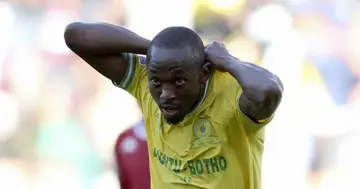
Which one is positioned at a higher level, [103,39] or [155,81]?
[103,39]

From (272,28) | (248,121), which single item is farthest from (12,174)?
(248,121)

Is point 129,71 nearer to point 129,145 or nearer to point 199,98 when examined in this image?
point 199,98

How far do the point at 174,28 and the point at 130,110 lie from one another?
1425 mm

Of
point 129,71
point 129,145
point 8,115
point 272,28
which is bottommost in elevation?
point 129,145

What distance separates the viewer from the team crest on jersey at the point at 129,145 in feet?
7.16

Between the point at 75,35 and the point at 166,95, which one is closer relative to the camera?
the point at 166,95

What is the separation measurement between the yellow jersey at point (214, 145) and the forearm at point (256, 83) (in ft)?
0.18

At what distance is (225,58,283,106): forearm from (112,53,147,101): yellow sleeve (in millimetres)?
240

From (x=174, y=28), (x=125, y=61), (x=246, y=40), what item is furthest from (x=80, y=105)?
(x=174, y=28)

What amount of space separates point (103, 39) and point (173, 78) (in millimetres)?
262

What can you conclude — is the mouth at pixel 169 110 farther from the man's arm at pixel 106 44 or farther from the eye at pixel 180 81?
the man's arm at pixel 106 44

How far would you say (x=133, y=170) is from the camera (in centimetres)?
215

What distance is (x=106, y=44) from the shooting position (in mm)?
1614

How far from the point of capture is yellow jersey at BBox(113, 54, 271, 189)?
1.52 meters
